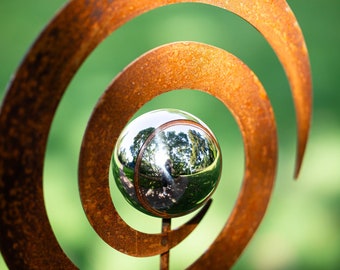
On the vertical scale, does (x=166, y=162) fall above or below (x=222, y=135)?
below

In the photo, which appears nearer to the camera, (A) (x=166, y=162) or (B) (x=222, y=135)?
(A) (x=166, y=162)

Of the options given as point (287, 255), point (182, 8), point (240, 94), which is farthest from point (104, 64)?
point (240, 94)

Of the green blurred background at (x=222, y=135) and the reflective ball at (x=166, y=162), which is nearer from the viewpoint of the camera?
the reflective ball at (x=166, y=162)

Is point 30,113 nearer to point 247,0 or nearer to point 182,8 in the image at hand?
point 247,0

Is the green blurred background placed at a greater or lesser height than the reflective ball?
greater

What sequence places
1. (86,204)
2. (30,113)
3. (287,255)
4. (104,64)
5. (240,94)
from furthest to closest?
(104,64), (287,255), (240,94), (86,204), (30,113)
